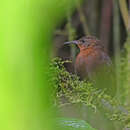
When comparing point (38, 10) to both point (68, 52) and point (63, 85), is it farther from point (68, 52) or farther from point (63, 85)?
point (68, 52)

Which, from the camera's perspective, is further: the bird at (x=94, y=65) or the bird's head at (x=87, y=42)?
the bird's head at (x=87, y=42)

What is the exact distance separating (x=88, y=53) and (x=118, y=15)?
753 mm

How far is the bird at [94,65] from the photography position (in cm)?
268

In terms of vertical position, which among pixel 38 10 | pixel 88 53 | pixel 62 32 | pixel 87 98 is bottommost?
pixel 87 98

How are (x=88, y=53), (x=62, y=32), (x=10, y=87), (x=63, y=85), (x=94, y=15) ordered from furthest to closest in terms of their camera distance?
(x=94, y=15) < (x=62, y=32) < (x=88, y=53) < (x=63, y=85) < (x=10, y=87)

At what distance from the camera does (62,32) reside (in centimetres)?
379

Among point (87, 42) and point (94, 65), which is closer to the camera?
point (94, 65)

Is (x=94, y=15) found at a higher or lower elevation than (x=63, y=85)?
higher

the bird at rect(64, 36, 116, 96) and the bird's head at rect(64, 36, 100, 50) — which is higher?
the bird's head at rect(64, 36, 100, 50)

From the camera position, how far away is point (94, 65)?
2908 mm

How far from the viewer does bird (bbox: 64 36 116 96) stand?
105 inches

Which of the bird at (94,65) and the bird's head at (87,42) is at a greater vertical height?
the bird's head at (87,42)

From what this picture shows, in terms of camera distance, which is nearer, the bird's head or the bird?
the bird

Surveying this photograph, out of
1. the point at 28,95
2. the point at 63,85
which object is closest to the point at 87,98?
the point at 63,85
